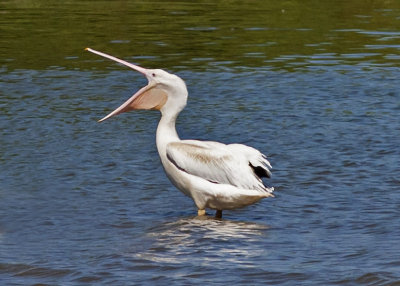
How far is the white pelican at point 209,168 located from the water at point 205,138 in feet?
0.77

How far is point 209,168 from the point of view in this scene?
319 inches

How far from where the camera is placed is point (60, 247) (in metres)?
7.38

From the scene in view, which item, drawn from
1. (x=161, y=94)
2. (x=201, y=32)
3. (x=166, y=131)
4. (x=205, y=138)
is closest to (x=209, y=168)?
(x=166, y=131)

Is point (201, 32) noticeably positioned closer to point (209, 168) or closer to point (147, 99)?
point (147, 99)

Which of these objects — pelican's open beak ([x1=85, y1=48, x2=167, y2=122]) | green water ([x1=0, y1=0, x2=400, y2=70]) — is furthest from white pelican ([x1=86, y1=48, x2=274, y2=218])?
green water ([x1=0, y1=0, x2=400, y2=70])

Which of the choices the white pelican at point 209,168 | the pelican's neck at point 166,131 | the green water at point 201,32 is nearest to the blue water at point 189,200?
the white pelican at point 209,168

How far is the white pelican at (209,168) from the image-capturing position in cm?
802

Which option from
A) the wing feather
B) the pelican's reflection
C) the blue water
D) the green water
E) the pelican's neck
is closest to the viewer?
the blue water

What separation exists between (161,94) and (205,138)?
2.81 metres

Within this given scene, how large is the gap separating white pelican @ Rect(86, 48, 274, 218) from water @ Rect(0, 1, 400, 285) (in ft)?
0.77

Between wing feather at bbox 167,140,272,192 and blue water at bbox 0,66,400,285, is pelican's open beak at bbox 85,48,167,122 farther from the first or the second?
blue water at bbox 0,66,400,285

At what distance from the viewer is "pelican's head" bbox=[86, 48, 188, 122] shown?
832cm

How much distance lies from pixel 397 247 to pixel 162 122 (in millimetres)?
2340

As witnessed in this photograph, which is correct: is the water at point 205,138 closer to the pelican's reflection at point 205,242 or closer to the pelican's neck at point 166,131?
the pelican's reflection at point 205,242
